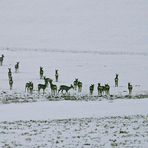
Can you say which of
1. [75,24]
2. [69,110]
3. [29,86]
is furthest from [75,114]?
[75,24]

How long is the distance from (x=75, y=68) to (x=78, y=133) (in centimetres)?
2647

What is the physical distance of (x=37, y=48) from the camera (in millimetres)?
61062

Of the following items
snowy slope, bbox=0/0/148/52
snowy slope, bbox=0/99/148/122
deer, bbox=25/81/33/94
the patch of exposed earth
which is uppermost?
snowy slope, bbox=0/0/148/52

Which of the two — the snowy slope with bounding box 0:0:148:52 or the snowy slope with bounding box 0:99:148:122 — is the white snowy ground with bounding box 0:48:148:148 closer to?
the snowy slope with bounding box 0:99:148:122

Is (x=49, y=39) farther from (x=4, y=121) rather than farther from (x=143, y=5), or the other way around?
(x=4, y=121)

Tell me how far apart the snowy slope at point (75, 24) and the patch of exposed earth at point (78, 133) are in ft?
136

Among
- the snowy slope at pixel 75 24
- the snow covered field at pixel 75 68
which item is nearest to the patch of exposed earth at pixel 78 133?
the snow covered field at pixel 75 68

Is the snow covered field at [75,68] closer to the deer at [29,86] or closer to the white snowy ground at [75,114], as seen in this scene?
the white snowy ground at [75,114]

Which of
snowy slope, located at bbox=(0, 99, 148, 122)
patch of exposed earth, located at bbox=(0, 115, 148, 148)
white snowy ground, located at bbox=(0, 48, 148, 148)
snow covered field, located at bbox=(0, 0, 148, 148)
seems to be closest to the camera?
patch of exposed earth, located at bbox=(0, 115, 148, 148)

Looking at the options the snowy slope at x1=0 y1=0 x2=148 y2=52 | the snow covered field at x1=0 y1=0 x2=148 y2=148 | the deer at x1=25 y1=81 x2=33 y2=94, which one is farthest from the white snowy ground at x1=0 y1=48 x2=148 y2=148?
the snowy slope at x1=0 y1=0 x2=148 y2=52

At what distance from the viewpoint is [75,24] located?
279ft

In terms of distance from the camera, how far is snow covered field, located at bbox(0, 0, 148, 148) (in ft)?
62.3

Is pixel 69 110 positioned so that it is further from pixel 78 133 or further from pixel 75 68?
pixel 75 68

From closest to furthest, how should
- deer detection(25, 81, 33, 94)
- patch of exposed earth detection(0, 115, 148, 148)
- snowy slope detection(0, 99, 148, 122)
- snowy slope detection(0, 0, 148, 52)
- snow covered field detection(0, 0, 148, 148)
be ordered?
1. patch of exposed earth detection(0, 115, 148, 148)
2. snow covered field detection(0, 0, 148, 148)
3. snowy slope detection(0, 99, 148, 122)
4. deer detection(25, 81, 33, 94)
5. snowy slope detection(0, 0, 148, 52)
